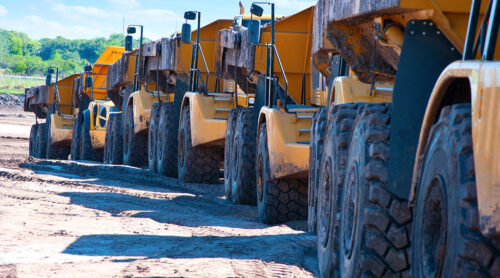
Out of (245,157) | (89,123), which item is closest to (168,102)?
(245,157)

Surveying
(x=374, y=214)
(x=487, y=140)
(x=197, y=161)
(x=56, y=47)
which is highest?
(x=56, y=47)

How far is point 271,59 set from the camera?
9.41 metres

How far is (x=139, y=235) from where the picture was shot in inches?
307

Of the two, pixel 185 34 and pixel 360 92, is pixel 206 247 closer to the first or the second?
pixel 360 92

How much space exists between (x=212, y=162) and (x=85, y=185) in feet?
6.88

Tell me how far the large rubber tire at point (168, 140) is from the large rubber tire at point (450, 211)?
11.2 m

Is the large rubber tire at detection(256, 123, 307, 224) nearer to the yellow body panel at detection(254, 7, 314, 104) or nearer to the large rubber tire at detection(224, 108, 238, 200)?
the yellow body panel at detection(254, 7, 314, 104)

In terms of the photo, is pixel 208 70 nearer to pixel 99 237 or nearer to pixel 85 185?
pixel 85 185

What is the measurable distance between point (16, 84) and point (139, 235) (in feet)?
243

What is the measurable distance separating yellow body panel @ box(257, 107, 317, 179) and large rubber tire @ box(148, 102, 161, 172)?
7234 millimetres

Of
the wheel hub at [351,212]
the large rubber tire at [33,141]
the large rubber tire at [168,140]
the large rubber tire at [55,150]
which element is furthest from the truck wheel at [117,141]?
the wheel hub at [351,212]

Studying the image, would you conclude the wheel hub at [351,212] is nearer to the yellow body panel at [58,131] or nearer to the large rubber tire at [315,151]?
the large rubber tire at [315,151]

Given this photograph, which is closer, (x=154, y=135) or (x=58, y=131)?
(x=154, y=135)

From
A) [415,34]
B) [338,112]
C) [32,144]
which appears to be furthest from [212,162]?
[32,144]
